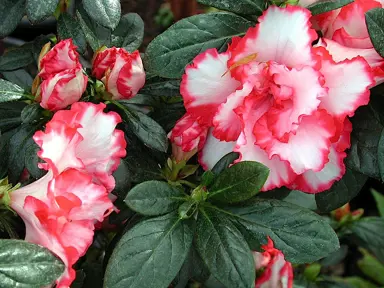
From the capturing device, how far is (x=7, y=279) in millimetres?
655

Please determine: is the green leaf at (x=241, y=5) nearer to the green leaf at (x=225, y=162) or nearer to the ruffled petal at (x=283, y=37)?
the ruffled petal at (x=283, y=37)

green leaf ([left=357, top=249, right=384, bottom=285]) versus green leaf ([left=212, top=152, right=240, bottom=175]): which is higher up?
green leaf ([left=212, top=152, right=240, bottom=175])

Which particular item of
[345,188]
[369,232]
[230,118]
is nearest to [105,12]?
[230,118]

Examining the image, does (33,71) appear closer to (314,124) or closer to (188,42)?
(188,42)

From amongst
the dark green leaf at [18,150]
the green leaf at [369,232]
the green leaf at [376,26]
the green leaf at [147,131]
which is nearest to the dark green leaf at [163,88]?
the green leaf at [147,131]

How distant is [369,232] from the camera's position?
1651 millimetres

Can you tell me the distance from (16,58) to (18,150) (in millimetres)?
267

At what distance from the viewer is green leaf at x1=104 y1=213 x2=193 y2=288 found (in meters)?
0.76

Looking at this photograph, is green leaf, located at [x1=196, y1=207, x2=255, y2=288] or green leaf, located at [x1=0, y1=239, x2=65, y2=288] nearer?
green leaf, located at [x1=0, y1=239, x2=65, y2=288]

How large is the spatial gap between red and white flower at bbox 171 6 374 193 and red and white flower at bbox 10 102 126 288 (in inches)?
5.0

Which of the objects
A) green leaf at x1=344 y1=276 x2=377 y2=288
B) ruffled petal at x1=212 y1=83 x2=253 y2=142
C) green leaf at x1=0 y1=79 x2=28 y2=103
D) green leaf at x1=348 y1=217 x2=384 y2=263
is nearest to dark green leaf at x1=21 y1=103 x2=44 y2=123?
green leaf at x1=0 y1=79 x2=28 y2=103

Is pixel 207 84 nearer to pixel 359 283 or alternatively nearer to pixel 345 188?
pixel 345 188

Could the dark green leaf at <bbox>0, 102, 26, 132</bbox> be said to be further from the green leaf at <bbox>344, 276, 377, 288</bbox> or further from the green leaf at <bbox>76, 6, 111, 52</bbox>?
the green leaf at <bbox>344, 276, 377, 288</bbox>

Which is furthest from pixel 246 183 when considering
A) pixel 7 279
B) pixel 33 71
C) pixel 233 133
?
pixel 33 71
